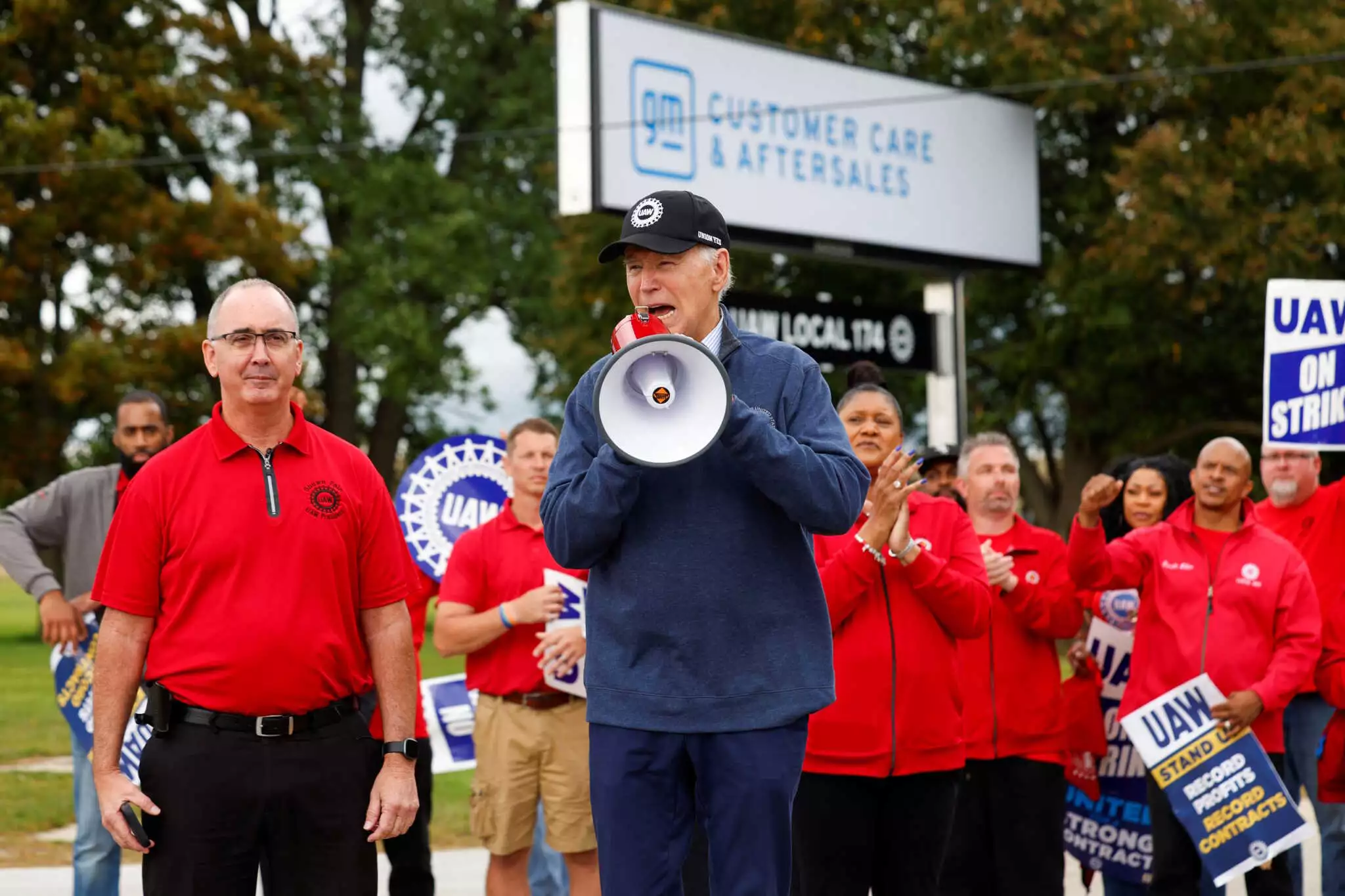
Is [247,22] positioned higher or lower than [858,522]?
higher

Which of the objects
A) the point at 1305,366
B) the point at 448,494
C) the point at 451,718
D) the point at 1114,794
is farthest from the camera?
the point at 448,494

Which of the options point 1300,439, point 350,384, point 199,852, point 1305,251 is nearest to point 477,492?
point 1300,439

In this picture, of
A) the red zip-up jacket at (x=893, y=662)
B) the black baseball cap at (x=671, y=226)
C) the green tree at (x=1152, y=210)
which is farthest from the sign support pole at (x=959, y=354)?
the black baseball cap at (x=671, y=226)

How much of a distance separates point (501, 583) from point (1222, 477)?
2.91 m

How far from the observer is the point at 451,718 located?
7.61 m

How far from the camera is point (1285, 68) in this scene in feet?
57.8

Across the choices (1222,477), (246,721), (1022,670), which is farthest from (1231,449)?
(246,721)

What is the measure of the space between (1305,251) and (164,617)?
15041 millimetres

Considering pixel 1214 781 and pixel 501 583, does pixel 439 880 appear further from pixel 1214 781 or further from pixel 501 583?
pixel 1214 781

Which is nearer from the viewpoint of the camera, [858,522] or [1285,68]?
[858,522]

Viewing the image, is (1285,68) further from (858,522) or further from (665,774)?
(665,774)

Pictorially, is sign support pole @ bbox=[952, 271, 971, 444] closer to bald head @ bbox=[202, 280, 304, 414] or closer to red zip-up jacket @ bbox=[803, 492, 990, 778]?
red zip-up jacket @ bbox=[803, 492, 990, 778]

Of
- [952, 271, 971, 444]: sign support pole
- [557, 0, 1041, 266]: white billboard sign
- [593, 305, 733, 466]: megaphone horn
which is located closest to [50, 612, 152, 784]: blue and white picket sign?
[593, 305, 733, 466]: megaphone horn

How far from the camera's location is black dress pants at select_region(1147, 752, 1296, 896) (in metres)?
6.68
